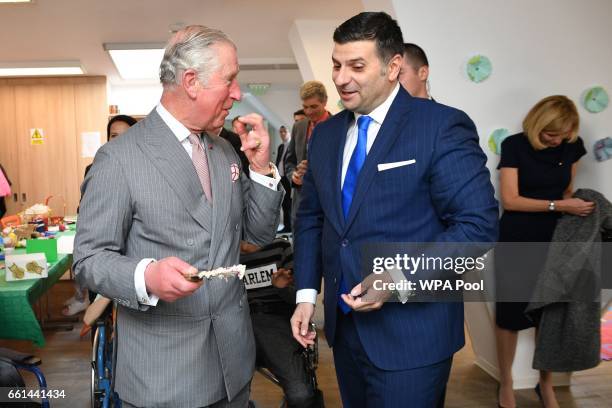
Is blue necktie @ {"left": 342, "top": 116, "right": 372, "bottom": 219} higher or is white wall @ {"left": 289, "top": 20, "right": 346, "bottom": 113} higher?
white wall @ {"left": 289, "top": 20, "right": 346, "bottom": 113}

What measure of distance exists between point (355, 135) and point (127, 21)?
551cm

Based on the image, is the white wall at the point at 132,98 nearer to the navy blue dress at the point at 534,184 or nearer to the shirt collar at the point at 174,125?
the navy blue dress at the point at 534,184

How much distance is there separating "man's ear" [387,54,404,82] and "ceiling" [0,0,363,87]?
4595 mm

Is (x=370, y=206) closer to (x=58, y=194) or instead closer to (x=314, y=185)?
(x=314, y=185)

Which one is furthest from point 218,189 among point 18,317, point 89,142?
point 89,142

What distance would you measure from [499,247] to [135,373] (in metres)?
2.57

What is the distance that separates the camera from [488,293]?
3.66 metres

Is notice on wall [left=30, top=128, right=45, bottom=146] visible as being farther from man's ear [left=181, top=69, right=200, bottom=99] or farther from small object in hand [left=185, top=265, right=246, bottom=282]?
small object in hand [left=185, top=265, right=246, bottom=282]

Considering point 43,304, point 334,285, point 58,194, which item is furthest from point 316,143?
point 58,194

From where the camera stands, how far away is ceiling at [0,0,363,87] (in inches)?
234

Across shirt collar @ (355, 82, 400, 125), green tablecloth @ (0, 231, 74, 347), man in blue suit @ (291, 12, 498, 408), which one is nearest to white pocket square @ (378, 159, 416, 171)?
man in blue suit @ (291, 12, 498, 408)

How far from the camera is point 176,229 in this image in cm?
157

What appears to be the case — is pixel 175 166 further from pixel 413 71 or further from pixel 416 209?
pixel 413 71
